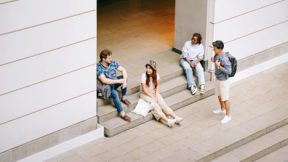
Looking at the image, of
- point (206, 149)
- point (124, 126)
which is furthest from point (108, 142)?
point (206, 149)

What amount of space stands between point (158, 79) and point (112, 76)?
0.92m

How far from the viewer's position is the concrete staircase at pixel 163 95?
43.8ft

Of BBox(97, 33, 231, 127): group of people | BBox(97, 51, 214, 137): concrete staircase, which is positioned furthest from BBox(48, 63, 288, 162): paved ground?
BBox(97, 33, 231, 127): group of people

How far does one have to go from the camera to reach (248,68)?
15.6m

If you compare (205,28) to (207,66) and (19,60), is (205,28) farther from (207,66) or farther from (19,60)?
(19,60)

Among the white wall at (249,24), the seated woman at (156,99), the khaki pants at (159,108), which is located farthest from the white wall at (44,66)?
the white wall at (249,24)

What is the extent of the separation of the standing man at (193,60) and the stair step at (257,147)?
1.74m

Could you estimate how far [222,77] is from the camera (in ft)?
44.1

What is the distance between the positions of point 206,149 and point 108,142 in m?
1.81

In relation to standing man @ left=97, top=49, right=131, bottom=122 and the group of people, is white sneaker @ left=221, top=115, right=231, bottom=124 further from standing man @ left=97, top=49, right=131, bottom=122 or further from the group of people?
standing man @ left=97, top=49, right=131, bottom=122

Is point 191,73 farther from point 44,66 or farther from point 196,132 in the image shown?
point 44,66

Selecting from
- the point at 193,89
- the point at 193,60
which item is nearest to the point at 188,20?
the point at 193,60

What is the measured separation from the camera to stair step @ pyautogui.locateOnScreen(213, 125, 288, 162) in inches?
504

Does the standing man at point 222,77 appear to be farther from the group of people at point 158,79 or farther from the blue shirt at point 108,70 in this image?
the blue shirt at point 108,70
